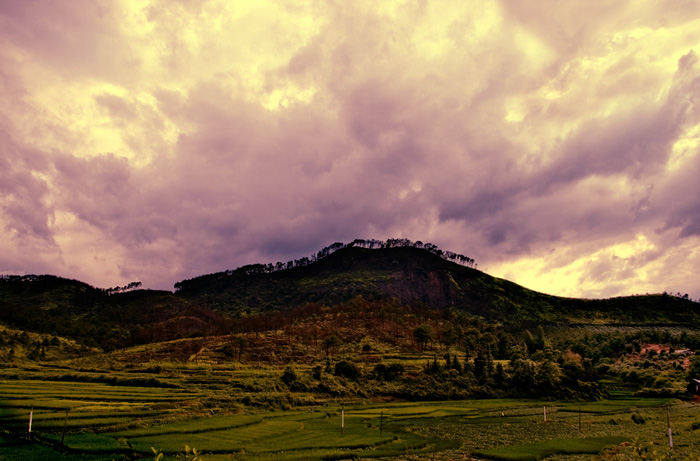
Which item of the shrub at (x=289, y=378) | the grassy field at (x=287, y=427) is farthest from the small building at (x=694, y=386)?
the shrub at (x=289, y=378)

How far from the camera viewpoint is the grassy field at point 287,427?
3962cm

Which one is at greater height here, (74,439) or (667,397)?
(74,439)

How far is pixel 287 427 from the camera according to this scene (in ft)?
179

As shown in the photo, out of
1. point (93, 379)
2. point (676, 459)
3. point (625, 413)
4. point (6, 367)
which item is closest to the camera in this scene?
point (676, 459)

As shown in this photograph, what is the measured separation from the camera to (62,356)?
142000 millimetres

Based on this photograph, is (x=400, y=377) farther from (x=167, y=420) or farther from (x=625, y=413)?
(x=167, y=420)

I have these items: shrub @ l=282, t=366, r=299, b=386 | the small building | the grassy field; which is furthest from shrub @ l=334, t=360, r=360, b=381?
the small building

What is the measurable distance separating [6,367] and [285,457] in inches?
3741

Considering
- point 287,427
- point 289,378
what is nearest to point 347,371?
point 289,378

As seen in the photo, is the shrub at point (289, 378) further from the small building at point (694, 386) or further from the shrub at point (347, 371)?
the small building at point (694, 386)

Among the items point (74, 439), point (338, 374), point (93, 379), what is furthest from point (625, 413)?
point (93, 379)

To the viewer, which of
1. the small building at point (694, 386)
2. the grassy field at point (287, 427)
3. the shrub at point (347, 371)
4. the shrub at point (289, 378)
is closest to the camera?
the grassy field at point (287, 427)

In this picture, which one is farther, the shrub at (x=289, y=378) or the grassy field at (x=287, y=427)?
the shrub at (x=289, y=378)

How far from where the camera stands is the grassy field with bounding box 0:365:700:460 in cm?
3962
